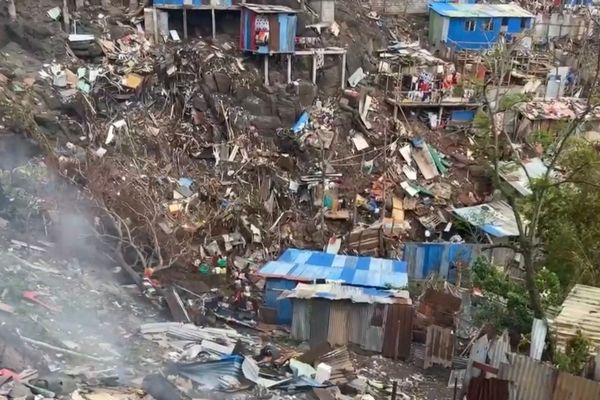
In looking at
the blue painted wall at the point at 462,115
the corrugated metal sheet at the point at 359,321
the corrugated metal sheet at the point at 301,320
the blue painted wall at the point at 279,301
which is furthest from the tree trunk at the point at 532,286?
the blue painted wall at the point at 462,115

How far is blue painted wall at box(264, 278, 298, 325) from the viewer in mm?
13986

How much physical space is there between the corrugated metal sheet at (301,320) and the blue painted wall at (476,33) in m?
17.5

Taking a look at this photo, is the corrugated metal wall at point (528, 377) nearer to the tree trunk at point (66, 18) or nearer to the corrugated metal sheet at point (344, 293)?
the corrugated metal sheet at point (344, 293)

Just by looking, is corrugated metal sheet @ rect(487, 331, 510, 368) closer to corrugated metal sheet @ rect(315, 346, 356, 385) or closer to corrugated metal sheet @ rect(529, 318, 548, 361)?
corrugated metal sheet @ rect(529, 318, 548, 361)

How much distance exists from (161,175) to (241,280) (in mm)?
4176

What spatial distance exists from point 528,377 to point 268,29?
53.9 ft

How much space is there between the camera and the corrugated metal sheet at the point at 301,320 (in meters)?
12.9

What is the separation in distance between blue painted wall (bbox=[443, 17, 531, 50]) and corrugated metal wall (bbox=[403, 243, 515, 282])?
38.4ft

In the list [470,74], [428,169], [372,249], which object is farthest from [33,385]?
[470,74]

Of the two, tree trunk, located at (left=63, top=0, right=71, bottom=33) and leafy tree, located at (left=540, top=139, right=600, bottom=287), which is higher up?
tree trunk, located at (left=63, top=0, right=71, bottom=33)

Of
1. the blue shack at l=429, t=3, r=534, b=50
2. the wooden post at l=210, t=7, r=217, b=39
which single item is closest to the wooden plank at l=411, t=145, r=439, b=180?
the blue shack at l=429, t=3, r=534, b=50

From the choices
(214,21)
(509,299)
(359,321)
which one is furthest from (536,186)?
(214,21)

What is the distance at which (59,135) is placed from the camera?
1869 centimetres

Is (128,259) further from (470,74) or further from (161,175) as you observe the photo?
(470,74)
